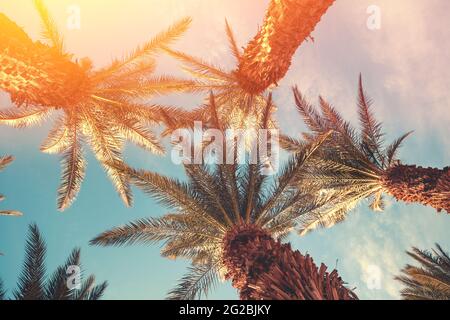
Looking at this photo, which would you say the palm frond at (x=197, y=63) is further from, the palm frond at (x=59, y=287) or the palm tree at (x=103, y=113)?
the palm frond at (x=59, y=287)

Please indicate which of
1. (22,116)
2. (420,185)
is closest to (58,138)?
(22,116)

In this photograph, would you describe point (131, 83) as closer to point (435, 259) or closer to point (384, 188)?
point (384, 188)

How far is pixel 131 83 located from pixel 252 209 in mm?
4683

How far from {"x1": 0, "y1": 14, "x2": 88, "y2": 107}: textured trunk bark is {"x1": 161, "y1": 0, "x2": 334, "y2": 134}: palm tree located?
2.23 meters

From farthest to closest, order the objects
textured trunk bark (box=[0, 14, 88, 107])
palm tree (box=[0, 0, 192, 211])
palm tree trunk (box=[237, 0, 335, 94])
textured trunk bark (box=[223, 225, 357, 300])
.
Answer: palm tree (box=[0, 0, 192, 211]) → palm tree trunk (box=[237, 0, 335, 94]) → textured trunk bark (box=[0, 14, 88, 107]) → textured trunk bark (box=[223, 225, 357, 300])

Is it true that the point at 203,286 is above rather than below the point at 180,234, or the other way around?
below

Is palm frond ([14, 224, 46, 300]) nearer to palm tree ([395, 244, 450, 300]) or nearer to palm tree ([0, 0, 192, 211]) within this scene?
palm tree ([0, 0, 192, 211])

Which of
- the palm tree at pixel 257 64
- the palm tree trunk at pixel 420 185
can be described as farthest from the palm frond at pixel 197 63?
the palm tree trunk at pixel 420 185

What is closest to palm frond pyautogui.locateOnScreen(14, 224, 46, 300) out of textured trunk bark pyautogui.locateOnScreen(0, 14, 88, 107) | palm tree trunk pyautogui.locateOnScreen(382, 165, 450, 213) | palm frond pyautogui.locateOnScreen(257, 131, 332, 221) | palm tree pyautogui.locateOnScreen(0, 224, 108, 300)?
palm tree pyautogui.locateOnScreen(0, 224, 108, 300)

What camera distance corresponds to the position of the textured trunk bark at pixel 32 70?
6477mm

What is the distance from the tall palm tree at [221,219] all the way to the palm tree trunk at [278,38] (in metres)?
1.82

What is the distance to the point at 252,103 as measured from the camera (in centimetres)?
1009

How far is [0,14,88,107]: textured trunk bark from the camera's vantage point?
6477 millimetres
